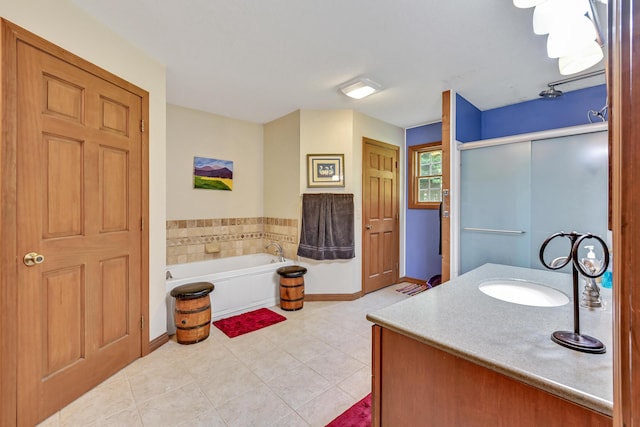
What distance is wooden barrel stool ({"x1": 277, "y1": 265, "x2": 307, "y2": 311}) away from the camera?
3221 mm

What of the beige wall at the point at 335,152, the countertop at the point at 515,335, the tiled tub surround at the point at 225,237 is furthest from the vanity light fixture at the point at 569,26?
the tiled tub surround at the point at 225,237

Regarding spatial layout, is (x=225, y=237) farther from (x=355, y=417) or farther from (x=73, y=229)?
(x=355, y=417)

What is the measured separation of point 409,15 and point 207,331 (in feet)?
9.67

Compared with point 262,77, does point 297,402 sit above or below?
below

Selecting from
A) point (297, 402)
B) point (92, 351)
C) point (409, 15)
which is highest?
point (409, 15)

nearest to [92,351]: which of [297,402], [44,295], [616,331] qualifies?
[44,295]

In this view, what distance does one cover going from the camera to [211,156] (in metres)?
3.67

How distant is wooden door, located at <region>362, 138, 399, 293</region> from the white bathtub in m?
1.12

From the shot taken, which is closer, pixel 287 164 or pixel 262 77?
pixel 262 77

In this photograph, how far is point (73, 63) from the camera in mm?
1725

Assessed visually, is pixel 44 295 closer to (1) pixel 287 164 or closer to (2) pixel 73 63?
(2) pixel 73 63

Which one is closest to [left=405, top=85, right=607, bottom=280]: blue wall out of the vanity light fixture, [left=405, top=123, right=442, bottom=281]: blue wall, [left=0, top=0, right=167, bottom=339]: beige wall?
[left=405, top=123, right=442, bottom=281]: blue wall

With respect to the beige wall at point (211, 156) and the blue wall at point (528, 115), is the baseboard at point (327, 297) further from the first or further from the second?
the blue wall at point (528, 115)

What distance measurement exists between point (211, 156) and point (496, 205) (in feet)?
11.0
